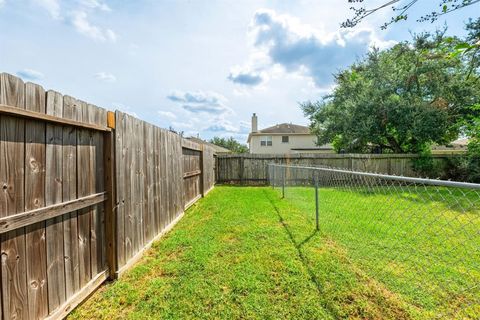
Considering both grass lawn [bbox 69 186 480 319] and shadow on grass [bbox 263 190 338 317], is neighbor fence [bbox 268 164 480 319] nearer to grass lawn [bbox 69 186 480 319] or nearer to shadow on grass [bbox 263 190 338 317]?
grass lawn [bbox 69 186 480 319]

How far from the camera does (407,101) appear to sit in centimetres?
1215

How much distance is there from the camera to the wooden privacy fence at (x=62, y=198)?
1.67 m

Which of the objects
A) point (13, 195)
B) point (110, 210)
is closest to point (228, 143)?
point (110, 210)

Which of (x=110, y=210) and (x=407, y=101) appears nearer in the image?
(x=110, y=210)

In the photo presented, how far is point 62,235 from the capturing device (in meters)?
2.17

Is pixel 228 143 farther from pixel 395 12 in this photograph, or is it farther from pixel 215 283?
pixel 395 12

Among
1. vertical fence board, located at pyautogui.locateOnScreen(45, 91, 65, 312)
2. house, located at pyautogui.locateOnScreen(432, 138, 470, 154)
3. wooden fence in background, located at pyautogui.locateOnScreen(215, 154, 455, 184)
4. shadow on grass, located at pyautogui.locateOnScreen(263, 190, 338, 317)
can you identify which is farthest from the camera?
house, located at pyautogui.locateOnScreen(432, 138, 470, 154)

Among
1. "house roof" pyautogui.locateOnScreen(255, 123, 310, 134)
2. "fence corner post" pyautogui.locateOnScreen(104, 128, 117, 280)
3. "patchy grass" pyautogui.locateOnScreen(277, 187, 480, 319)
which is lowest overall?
"patchy grass" pyautogui.locateOnScreen(277, 187, 480, 319)

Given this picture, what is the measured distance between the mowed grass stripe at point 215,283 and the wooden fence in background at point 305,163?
865cm

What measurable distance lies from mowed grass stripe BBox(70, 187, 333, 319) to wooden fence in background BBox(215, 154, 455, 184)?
8.65m

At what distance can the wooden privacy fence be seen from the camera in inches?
65.9

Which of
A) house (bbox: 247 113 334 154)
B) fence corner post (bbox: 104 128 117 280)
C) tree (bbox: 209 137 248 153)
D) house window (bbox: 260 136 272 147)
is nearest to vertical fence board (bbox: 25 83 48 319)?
fence corner post (bbox: 104 128 117 280)

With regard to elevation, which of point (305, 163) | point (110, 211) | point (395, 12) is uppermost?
point (395, 12)

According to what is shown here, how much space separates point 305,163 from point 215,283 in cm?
1092
